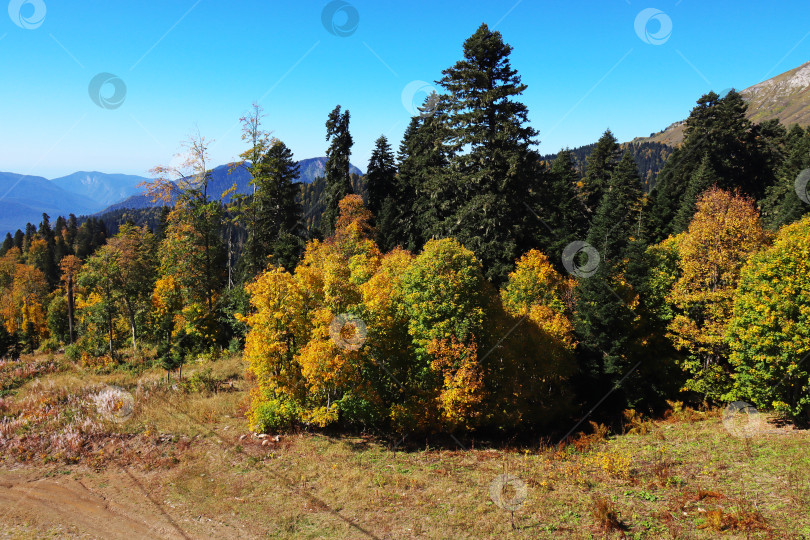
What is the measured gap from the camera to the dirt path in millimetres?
12766

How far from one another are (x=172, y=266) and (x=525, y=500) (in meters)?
29.0

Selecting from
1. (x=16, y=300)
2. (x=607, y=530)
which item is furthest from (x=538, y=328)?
(x=16, y=300)

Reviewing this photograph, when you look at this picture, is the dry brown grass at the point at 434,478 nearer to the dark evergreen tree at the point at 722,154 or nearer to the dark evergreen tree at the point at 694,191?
the dark evergreen tree at the point at 694,191

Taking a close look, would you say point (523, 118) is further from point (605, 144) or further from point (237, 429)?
point (605, 144)

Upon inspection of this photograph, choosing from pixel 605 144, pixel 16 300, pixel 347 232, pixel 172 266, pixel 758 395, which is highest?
pixel 605 144

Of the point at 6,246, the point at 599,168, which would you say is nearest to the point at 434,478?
the point at 599,168

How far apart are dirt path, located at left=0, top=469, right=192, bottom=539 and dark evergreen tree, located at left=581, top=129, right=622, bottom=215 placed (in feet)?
183

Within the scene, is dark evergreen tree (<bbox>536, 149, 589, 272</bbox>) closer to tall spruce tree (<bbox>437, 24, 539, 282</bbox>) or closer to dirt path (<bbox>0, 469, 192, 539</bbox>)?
tall spruce tree (<bbox>437, 24, 539, 282</bbox>)

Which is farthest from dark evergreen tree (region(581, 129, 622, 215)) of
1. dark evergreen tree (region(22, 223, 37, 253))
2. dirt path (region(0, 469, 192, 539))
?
dark evergreen tree (region(22, 223, 37, 253))

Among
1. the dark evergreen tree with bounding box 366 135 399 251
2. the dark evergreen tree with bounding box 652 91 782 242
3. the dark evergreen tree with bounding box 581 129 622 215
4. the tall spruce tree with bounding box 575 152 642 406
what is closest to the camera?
the tall spruce tree with bounding box 575 152 642 406

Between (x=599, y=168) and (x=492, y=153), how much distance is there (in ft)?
118

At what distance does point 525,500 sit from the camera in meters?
13.9

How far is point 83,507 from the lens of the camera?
45.9 feet

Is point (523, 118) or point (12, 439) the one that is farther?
point (523, 118)
